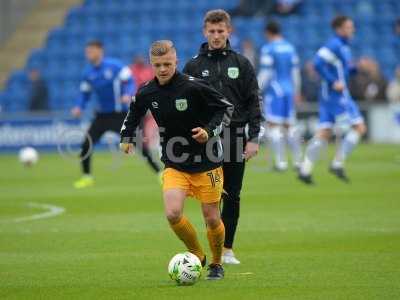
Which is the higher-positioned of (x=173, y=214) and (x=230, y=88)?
(x=230, y=88)

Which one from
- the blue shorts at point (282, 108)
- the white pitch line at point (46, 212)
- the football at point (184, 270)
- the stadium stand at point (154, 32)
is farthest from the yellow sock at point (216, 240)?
the stadium stand at point (154, 32)

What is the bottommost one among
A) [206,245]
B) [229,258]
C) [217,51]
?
[206,245]

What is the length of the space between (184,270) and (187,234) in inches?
15.3

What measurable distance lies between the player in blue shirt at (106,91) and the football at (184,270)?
10.2 meters

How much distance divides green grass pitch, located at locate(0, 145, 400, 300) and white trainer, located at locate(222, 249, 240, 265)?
14cm

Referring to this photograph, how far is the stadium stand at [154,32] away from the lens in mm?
30594

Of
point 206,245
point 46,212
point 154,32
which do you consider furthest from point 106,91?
point 154,32

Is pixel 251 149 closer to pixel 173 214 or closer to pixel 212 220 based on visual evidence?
pixel 212 220

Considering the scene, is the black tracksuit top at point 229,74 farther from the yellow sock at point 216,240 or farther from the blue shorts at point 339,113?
the blue shorts at point 339,113

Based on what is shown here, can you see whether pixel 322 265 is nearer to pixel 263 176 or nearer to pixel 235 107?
pixel 235 107

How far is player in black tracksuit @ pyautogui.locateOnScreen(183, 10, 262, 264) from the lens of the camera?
8.86 m

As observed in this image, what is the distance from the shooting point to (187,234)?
803 centimetres

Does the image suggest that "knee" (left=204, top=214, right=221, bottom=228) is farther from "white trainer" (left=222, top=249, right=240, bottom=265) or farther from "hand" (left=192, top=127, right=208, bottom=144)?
"white trainer" (left=222, top=249, right=240, bottom=265)

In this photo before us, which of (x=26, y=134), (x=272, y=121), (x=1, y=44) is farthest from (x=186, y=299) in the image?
(x=1, y=44)
